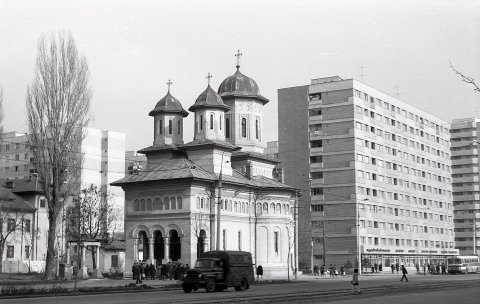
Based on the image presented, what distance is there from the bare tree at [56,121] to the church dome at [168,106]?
68.3 feet

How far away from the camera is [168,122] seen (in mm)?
69750

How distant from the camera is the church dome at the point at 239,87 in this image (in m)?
72.9

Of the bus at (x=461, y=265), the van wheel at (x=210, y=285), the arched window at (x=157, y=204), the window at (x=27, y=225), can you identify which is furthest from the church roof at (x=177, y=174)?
the bus at (x=461, y=265)

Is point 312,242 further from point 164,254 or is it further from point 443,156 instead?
point 443,156

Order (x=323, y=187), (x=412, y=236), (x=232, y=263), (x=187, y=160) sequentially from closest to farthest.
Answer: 1. (x=232, y=263)
2. (x=187, y=160)
3. (x=323, y=187)
4. (x=412, y=236)

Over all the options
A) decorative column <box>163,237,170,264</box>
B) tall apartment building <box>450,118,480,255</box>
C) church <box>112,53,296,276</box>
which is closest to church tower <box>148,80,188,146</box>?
church <box>112,53,296,276</box>

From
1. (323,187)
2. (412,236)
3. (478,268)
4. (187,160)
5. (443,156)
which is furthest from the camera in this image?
(443,156)

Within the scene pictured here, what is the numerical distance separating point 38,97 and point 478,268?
6014 cm

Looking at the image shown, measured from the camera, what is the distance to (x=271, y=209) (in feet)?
219

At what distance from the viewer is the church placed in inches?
2366

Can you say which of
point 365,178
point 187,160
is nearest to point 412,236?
point 365,178

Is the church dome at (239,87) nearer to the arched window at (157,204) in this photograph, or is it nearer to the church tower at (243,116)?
the church tower at (243,116)

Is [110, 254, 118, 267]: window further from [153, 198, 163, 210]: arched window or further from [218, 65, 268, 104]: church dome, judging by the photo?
[218, 65, 268, 104]: church dome

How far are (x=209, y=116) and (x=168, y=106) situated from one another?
16.0 feet
